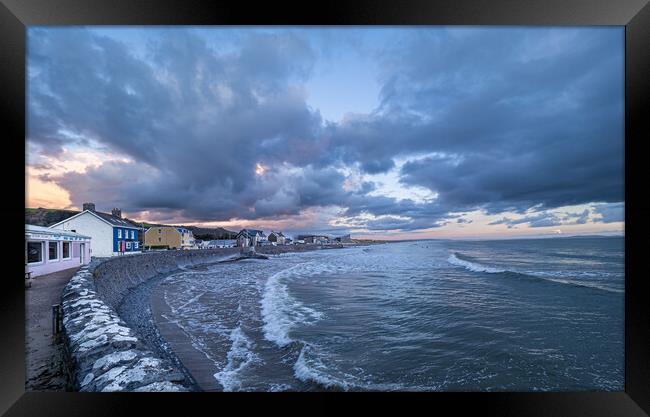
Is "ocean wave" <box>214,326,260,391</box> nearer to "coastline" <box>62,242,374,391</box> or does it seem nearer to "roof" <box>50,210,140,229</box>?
"coastline" <box>62,242,374,391</box>

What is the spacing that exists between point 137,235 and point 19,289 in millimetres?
19963

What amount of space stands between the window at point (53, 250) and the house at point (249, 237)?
33664 millimetres

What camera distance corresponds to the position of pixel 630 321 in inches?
93.3

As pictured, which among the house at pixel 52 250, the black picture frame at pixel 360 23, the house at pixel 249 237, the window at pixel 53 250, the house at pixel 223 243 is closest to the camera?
the black picture frame at pixel 360 23

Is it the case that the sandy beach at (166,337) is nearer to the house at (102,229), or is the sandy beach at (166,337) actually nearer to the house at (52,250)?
the house at (52,250)

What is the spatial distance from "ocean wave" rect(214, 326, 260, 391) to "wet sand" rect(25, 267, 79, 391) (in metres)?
1.80

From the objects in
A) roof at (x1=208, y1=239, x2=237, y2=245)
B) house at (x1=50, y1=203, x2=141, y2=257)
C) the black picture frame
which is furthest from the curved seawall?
roof at (x1=208, y1=239, x2=237, y2=245)

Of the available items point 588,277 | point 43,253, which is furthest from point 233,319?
point 588,277

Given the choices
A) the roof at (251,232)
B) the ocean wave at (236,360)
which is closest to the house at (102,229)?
the ocean wave at (236,360)

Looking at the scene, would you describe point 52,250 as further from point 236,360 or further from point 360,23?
point 360,23

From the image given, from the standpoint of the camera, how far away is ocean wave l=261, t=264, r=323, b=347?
4.85 meters

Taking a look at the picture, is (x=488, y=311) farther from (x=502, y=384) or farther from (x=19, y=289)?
(x=19, y=289)

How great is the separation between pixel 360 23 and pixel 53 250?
1300cm

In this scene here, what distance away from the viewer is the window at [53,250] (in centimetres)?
863
